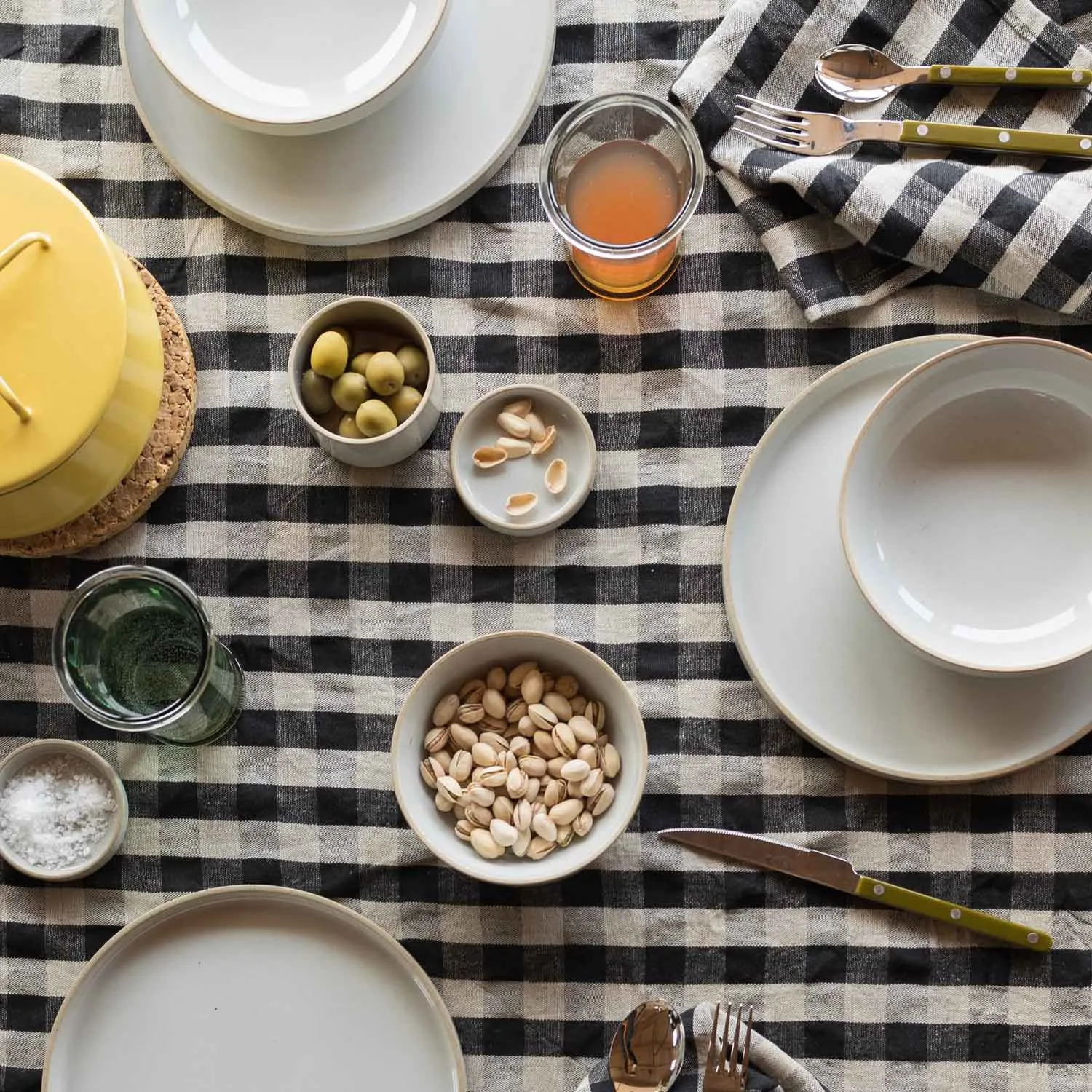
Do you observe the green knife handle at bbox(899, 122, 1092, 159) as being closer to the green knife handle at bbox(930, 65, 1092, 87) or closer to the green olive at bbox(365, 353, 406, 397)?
the green knife handle at bbox(930, 65, 1092, 87)

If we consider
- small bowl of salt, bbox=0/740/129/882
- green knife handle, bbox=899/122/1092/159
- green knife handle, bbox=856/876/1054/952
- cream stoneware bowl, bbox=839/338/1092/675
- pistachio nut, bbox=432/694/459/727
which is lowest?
green knife handle, bbox=856/876/1054/952

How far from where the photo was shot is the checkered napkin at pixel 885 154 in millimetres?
1022

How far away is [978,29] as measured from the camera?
1.05 m

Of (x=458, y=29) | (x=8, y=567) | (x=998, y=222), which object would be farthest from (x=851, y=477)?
(x=8, y=567)

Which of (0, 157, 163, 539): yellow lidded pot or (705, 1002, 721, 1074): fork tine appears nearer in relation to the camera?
(0, 157, 163, 539): yellow lidded pot

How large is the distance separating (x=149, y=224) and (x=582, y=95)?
0.43m

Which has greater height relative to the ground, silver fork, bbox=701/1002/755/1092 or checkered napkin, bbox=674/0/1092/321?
checkered napkin, bbox=674/0/1092/321

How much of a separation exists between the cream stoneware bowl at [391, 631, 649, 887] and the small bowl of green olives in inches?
7.9

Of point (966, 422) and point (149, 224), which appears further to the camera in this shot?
point (149, 224)

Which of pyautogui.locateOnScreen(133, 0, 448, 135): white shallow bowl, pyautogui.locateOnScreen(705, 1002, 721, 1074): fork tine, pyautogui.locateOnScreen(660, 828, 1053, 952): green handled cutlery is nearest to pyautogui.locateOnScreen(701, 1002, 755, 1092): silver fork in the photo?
pyautogui.locateOnScreen(705, 1002, 721, 1074): fork tine

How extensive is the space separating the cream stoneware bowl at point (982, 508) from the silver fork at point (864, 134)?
21 cm

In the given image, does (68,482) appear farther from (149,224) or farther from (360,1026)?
(360,1026)

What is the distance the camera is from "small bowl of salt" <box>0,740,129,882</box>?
3.45ft

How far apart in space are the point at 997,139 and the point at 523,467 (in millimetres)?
515
